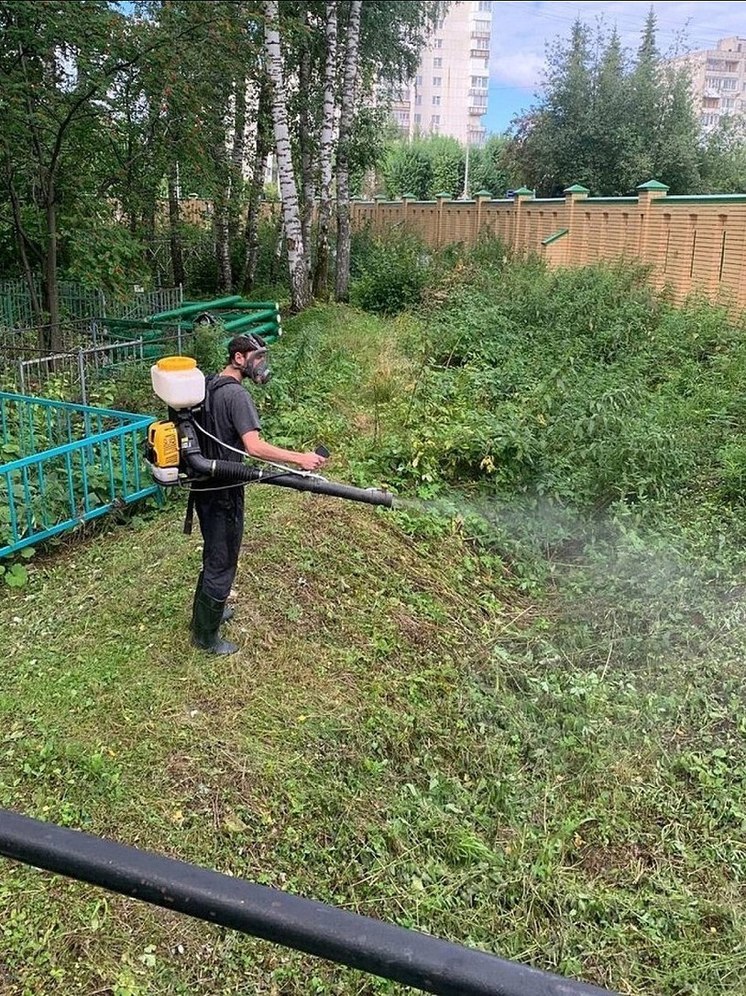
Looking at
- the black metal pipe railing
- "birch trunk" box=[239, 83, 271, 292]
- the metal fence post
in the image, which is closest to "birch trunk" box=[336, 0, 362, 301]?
"birch trunk" box=[239, 83, 271, 292]

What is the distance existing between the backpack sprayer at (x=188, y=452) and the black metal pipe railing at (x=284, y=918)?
7.61 ft

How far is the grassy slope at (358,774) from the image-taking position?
254 cm

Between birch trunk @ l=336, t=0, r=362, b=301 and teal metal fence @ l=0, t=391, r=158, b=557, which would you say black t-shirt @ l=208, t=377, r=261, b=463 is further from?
birch trunk @ l=336, t=0, r=362, b=301

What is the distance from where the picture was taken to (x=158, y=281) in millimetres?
15398

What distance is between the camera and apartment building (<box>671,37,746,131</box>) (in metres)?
20.8

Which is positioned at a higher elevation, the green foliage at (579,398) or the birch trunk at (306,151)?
the birch trunk at (306,151)

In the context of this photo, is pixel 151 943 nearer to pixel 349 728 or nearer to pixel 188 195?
pixel 349 728

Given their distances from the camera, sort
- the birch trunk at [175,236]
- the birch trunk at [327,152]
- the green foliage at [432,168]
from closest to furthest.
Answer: the birch trunk at [327,152], the birch trunk at [175,236], the green foliage at [432,168]

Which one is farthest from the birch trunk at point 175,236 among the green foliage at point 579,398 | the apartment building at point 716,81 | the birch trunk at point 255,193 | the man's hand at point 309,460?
the apartment building at point 716,81

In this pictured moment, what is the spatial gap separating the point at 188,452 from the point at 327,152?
1095 centimetres

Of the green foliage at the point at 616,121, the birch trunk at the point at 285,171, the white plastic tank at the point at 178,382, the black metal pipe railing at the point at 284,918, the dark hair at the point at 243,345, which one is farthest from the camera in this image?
the green foliage at the point at 616,121

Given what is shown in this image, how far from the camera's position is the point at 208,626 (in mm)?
3516

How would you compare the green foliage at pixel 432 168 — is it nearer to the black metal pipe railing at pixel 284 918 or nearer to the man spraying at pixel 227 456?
the man spraying at pixel 227 456

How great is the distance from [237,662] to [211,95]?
7719mm
